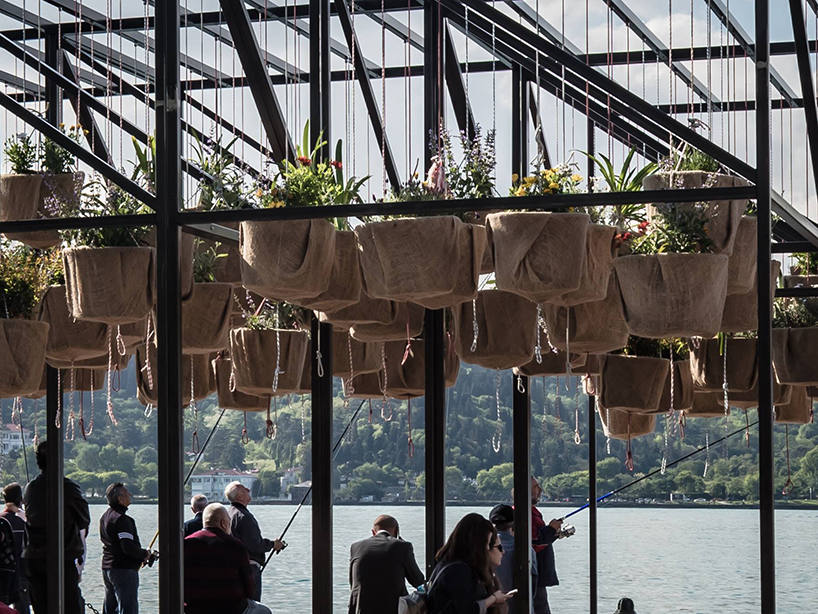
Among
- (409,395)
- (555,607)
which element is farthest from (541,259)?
(555,607)

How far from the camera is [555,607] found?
1784 cm

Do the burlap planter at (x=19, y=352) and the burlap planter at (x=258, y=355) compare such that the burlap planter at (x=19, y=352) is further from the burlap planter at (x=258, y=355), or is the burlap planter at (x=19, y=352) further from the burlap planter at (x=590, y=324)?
the burlap planter at (x=590, y=324)

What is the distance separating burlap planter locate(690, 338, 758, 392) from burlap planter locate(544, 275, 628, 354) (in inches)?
74.6

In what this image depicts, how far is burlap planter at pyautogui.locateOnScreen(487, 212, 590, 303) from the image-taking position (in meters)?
4.45

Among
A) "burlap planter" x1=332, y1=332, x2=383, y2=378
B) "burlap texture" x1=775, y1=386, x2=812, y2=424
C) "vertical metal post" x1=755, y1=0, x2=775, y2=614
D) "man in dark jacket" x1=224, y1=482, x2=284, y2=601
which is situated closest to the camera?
"vertical metal post" x1=755, y1=0, x2=775, y2=614

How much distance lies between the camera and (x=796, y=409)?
9000 mm

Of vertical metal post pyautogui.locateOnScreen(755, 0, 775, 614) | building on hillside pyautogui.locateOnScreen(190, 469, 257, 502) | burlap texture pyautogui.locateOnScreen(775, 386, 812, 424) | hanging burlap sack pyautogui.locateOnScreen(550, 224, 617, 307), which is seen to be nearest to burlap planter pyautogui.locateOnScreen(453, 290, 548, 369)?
hanging burlap sack pyautogui.locateOnScreen(550, 224, 617, 307)

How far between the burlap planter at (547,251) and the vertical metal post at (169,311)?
117cm

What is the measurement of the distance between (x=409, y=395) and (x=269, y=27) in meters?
2.93

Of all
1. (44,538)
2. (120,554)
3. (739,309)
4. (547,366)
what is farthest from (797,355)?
(44,538)

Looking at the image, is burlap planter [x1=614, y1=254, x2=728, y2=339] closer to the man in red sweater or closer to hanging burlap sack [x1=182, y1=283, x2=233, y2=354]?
hanging burlap sack [x1=182, y1=283, x2=233, y2=354]

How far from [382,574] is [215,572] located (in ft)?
2.71

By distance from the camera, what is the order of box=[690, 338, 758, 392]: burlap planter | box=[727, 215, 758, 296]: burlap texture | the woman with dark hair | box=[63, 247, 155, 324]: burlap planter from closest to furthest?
box=[63, 247, 155, 324]: burlap planter
box=[727, 215, 758, 296]: burlap texture
the woman with dark hair
box=[690, 338, 758, 392]: burlap planter

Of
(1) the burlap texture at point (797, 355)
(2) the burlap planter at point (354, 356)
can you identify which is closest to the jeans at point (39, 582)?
(2) the burlap planter at point (354, 356)
